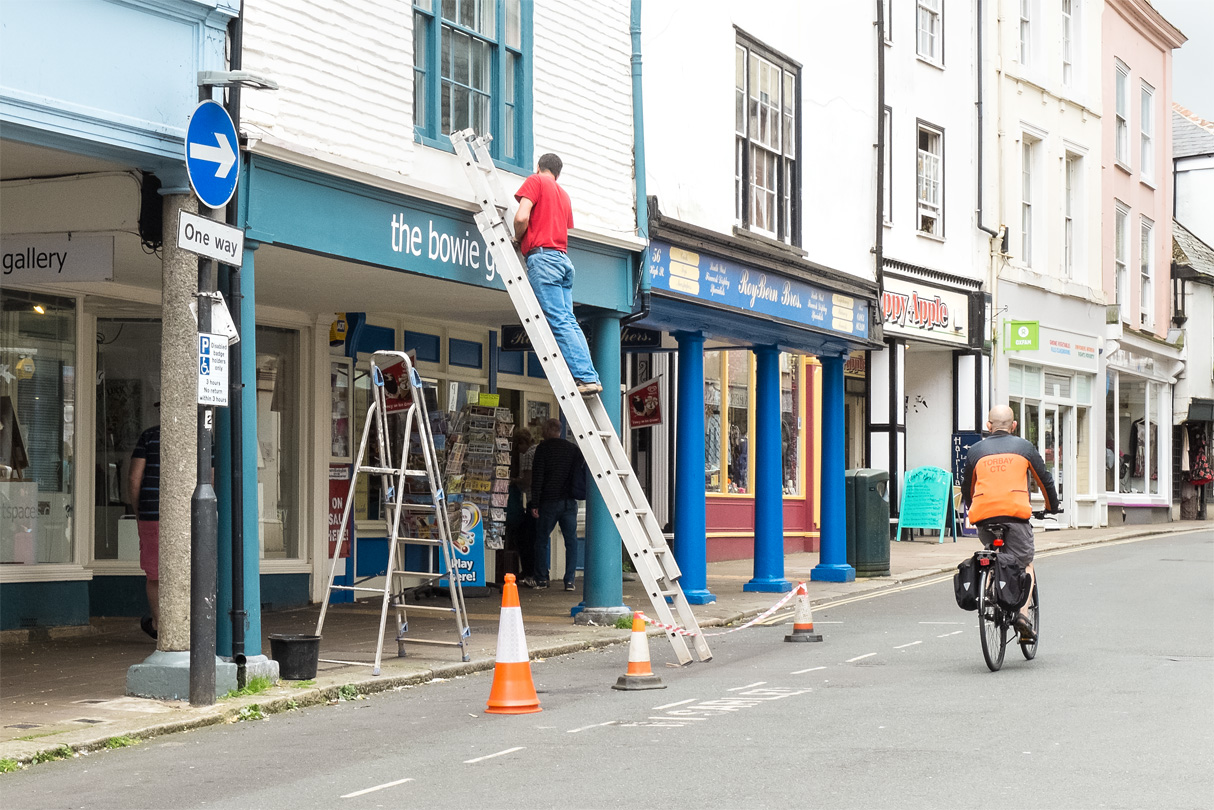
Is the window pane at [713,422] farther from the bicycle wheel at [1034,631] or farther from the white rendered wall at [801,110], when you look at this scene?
the bicycle wheel at [1034,631]

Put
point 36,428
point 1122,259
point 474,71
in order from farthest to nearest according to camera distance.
Result: point 1122,259 < point 474,71 < point 36,428

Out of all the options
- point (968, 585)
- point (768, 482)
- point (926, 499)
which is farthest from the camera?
point (926, 499)

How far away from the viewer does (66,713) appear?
28.2 feet

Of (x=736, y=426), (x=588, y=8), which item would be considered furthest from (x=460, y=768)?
(x=736, y=426)

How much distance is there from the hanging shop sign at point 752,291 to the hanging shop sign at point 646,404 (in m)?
1.45

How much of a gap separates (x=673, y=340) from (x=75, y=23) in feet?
35.1

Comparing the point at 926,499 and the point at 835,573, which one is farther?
the point at 926,499

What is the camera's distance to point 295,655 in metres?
9.76

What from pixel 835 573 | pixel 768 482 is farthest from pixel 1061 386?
pixel 768 482

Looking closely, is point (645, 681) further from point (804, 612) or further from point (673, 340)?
point (673, 340)

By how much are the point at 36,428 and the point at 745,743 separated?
7200mm

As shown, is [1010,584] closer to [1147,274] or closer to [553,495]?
[553,495]

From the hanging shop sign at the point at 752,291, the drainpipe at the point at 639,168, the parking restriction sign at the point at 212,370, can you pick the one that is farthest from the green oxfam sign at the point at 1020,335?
the parking restriction sign at the point at 212,370

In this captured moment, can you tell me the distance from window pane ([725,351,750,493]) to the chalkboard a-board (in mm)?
4007
